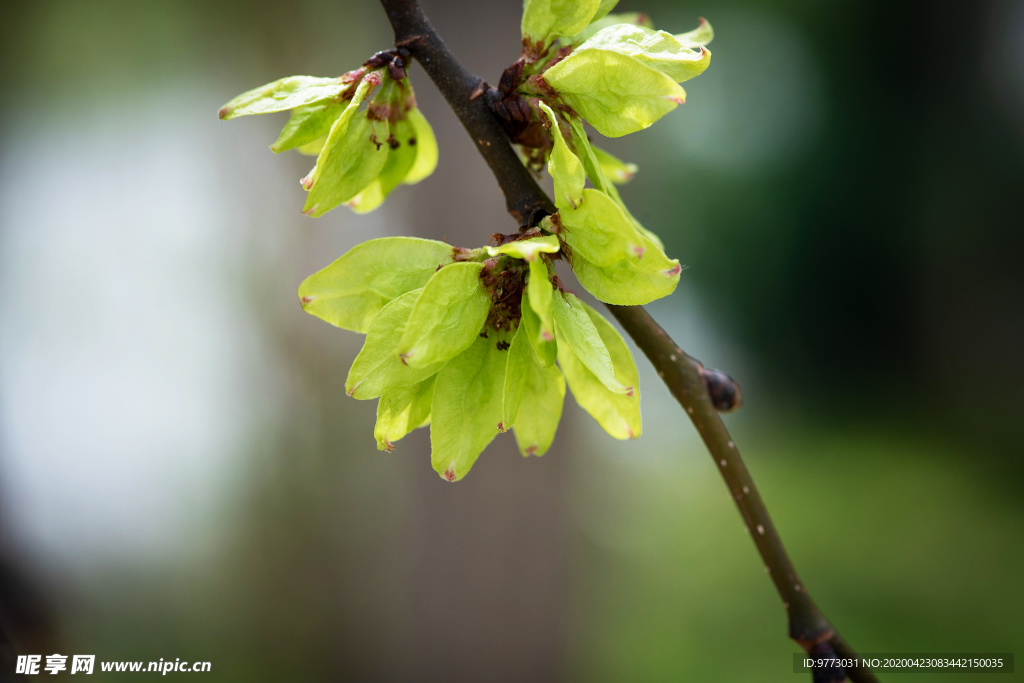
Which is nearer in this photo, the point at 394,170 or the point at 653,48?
the point at 653,48

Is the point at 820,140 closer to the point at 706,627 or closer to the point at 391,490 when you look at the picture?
the point at 706,627

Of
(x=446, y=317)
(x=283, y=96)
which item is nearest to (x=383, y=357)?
(x=446, y=317)

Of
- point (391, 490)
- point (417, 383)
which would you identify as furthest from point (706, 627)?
point (417, 383)

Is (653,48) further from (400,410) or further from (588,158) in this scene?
(400,410)

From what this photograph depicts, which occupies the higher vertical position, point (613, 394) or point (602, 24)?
point (602, 24)

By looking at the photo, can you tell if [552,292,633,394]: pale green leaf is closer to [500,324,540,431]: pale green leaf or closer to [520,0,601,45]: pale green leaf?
[500,324,540,431]: pale green leaf

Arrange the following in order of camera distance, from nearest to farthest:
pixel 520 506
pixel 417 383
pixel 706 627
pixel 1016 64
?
pixel 417 383 < pixel 520 506 < pixel 706 627 < pixel 1016 64

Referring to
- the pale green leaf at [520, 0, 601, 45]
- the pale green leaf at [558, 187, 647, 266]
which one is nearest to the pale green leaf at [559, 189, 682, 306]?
the pale green leaf at [558, 187, 647, 266]
